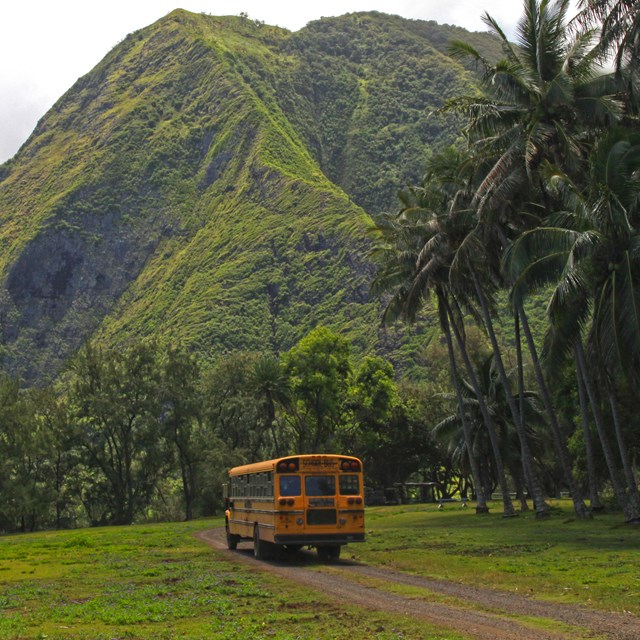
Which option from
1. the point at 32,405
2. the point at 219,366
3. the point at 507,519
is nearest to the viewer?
the point at 507,519

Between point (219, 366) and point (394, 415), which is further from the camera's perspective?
point (219, 366)

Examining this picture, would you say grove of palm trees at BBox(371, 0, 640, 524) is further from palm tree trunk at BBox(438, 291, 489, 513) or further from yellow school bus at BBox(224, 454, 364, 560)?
yellow school bus at BBox(224, 454, 364, 560)

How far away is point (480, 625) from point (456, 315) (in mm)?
39748

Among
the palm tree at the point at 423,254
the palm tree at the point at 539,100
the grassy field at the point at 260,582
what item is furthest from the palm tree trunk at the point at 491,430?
the palm tree at the point at 539,100

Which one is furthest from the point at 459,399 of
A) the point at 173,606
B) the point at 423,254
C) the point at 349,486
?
the point at 173,606

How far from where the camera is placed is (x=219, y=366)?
90125mm

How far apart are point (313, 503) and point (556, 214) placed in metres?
13.8

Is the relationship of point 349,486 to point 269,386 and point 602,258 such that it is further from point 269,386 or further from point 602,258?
point 269,386

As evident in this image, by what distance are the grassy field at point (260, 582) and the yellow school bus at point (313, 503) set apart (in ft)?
4.38

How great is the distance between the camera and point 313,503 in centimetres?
2692

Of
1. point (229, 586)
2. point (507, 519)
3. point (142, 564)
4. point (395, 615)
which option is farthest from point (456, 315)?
point (395, 615)

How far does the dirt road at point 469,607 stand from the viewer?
44.6ft

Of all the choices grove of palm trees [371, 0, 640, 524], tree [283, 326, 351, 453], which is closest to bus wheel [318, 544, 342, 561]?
grove of palm trees [371, 0, 640, 524]

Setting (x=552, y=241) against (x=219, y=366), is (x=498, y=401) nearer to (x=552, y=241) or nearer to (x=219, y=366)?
(x=552, y=241)
